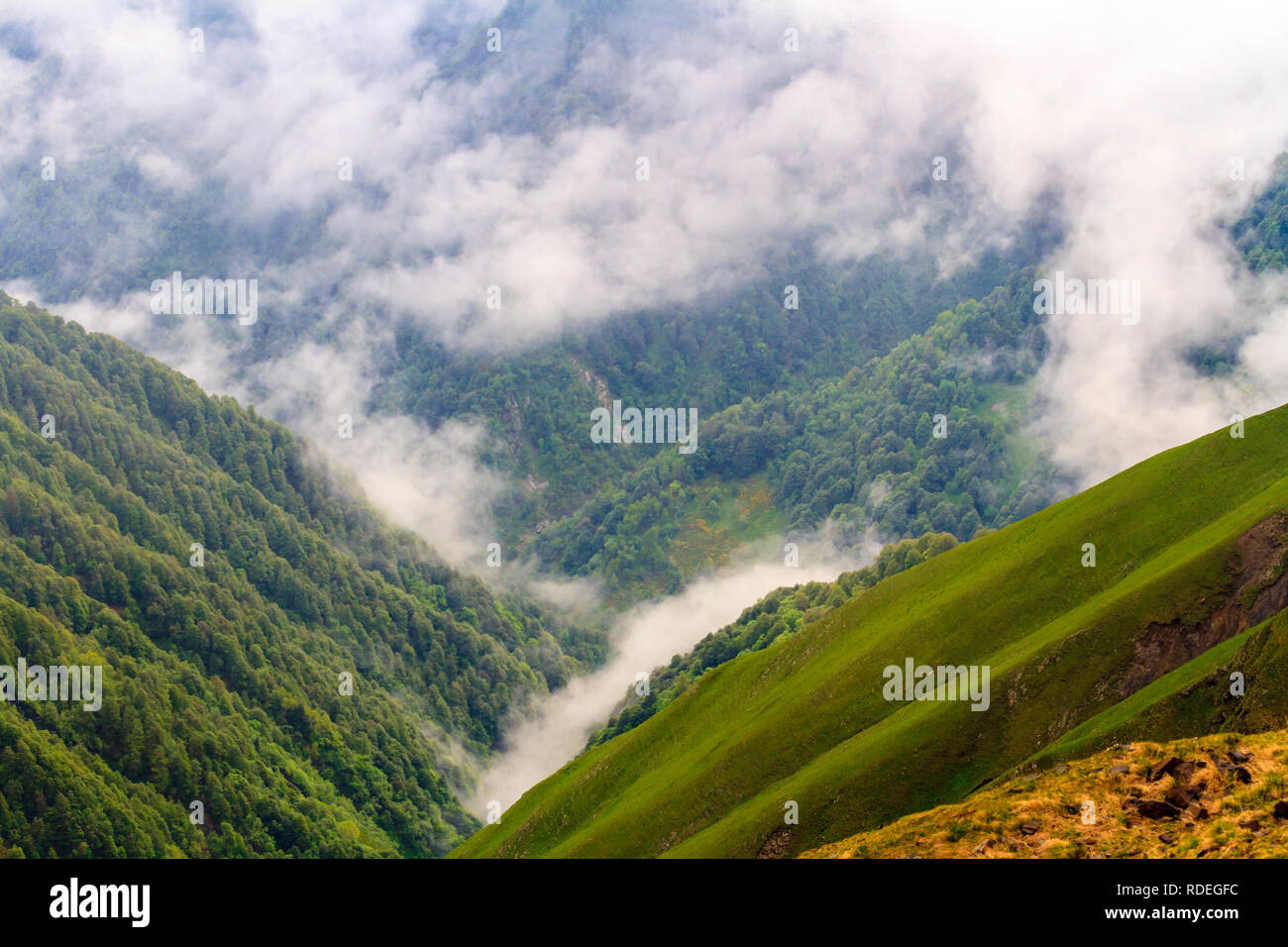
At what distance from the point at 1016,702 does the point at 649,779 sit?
57133 mm

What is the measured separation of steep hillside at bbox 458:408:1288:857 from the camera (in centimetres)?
10725

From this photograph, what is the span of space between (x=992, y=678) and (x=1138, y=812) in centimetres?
5688

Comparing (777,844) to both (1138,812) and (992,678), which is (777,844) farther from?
(1138,812)

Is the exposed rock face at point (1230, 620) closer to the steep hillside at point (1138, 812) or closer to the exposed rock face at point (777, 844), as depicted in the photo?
the exposed rock face at point (777, 844)

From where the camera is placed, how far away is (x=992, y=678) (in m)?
117

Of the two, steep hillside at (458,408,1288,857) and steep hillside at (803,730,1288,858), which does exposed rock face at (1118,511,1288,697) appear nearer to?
steep hillside at (458,408,1288,857)

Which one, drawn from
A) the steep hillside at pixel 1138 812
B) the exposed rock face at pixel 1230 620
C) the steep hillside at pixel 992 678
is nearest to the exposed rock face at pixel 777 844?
the steep hillside at pixel 992 678

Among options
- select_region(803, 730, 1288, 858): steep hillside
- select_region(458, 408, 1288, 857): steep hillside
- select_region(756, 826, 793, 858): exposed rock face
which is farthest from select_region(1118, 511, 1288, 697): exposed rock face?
select_region(803, 730, 1288, 858): steep hillside

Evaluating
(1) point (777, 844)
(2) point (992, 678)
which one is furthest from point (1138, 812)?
(2) point (992, 678)

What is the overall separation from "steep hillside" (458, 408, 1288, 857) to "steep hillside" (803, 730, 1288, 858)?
13.9 m

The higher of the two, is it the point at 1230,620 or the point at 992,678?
the point at 1230,620
